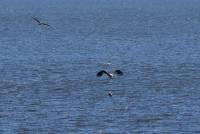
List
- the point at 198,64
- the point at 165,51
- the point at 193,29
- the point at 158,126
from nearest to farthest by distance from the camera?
1. the point at 158,126
2. the point at 198,64
3. the point at 165,51
4. the point at 193,29

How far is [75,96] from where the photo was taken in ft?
227

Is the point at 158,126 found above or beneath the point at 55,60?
beneath

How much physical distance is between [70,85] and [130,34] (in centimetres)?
6396

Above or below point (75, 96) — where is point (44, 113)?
below

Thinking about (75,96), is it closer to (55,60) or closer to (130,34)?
(55,60)

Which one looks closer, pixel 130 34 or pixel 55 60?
pixel 55 60

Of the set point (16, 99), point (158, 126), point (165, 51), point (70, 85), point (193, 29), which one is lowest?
point (158, 126)

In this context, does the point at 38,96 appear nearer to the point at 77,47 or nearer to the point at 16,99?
the point at 16,99

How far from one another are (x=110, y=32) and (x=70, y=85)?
7140 centimetres

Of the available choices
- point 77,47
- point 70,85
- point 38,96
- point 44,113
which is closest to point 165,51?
point 77,47

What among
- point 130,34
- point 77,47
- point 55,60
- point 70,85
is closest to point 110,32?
point 130,34


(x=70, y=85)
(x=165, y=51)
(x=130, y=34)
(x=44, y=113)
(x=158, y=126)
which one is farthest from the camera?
(x=130, y=34)

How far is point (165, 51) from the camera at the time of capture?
106 m

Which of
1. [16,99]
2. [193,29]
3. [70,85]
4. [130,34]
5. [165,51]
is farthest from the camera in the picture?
[193,29]
